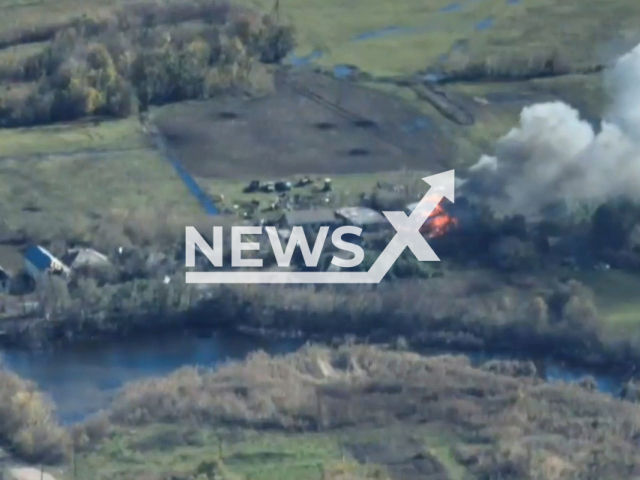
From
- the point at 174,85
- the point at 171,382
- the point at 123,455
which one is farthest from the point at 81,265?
the point at 174,85

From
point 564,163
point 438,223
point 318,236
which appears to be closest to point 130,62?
point 318,236

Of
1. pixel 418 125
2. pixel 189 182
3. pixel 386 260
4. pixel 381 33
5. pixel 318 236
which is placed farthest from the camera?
pixel 381 33

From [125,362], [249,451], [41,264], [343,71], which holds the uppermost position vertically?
[249,451]

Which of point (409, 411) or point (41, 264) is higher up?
point (409, 411)

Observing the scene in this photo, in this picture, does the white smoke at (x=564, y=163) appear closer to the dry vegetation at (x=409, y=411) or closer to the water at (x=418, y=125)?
the water at (x=418, y=125)

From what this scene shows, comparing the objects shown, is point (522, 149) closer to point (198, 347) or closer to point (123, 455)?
point (198, 347)

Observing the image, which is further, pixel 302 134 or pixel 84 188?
pixel 302 134

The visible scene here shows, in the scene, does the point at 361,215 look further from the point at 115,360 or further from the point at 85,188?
the point at 115,360
